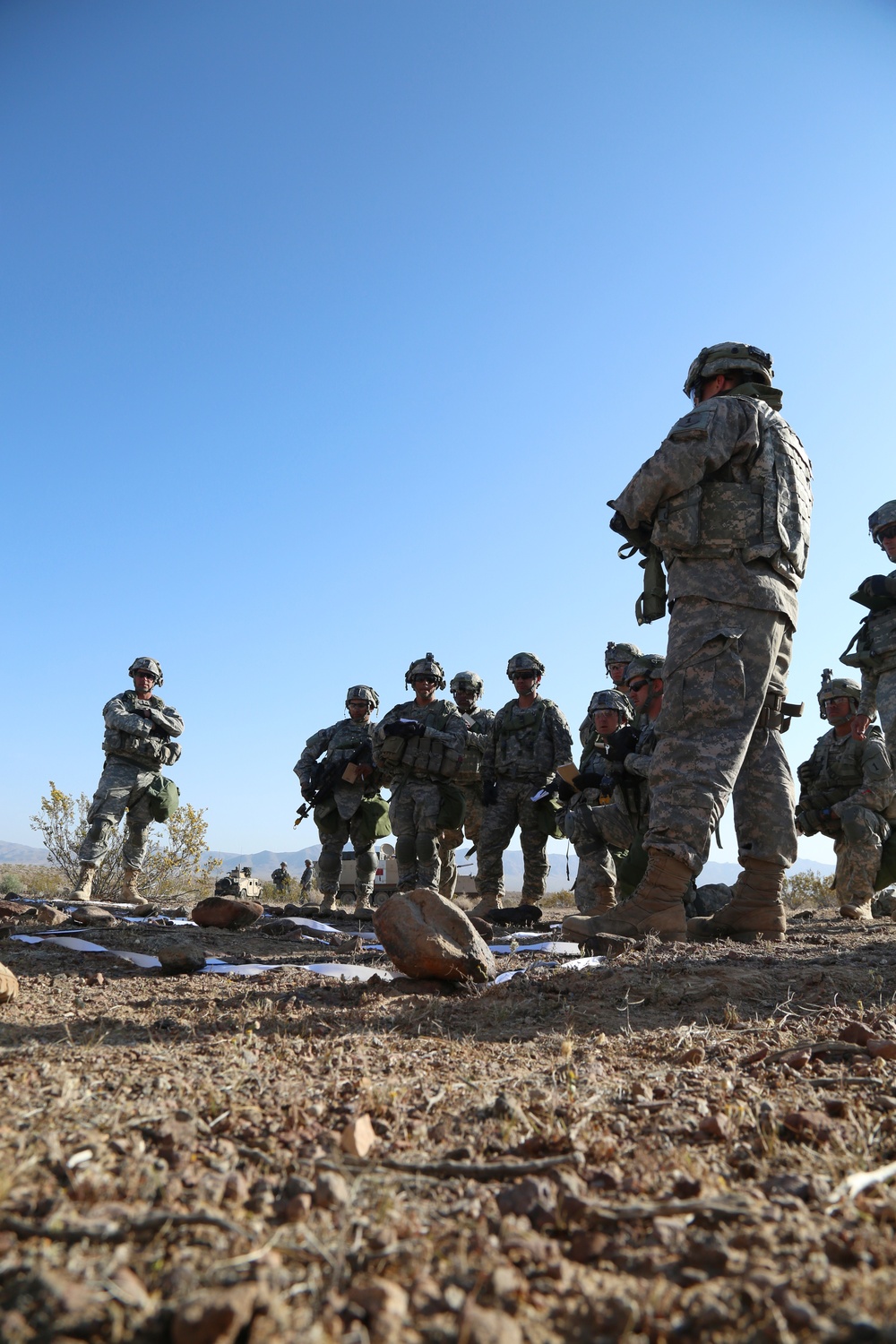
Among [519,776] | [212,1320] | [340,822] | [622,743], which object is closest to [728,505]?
[622,743]

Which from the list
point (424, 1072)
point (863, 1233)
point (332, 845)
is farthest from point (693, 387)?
point (332, 845)

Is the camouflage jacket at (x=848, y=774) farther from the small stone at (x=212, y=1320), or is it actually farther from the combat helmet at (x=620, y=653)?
the small stone at (x=212, y=1320)

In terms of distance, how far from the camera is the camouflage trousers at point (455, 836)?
10758 millimetres

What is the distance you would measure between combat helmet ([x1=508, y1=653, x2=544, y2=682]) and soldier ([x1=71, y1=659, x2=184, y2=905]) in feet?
12.9

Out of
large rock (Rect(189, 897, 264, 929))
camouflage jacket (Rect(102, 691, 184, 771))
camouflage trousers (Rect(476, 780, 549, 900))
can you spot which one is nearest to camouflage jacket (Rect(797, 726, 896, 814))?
camouflage trousers (Rect(476, 780, 549, 900))

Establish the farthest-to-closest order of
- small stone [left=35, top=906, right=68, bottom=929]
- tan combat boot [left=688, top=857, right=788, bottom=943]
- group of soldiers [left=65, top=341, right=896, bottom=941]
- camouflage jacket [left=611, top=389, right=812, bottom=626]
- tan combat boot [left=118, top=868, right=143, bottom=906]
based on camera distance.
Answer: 1. tan combat boot [left=118, top=868, right=143, bottom=906]
2. small stone [left=35, top=906, right=68, bottom=929]
3. tan combat boot [left=688, top=857, right=788, bottom=943]
4. camouflage jacket [left=611, top=389, right=812, bottom=626]
5. group of soldiers [left=65, top=341, right=896, bottom=941]

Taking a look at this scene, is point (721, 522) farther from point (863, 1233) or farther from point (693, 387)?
point (863, 1233)

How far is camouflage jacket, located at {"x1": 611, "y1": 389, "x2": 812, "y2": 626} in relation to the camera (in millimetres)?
4160

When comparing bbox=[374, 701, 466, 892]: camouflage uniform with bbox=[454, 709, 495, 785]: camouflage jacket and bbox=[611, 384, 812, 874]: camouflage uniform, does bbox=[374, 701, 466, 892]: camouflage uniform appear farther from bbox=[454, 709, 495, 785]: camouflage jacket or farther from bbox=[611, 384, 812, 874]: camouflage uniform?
bbox=[611, 384, 812, 874]: camouflage uniform

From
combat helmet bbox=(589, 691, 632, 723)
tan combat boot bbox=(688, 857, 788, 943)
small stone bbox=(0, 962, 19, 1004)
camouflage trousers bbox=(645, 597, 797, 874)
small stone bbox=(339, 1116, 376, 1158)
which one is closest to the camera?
small stone bbox=(339, 1116, 376, 1158)

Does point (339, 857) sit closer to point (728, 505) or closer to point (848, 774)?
point (848, 774)

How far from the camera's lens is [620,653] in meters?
9.42

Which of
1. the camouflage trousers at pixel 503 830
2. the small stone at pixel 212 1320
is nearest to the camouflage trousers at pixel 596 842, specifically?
the camouflage trousers at pixel 503 830

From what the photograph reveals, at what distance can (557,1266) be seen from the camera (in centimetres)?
102
